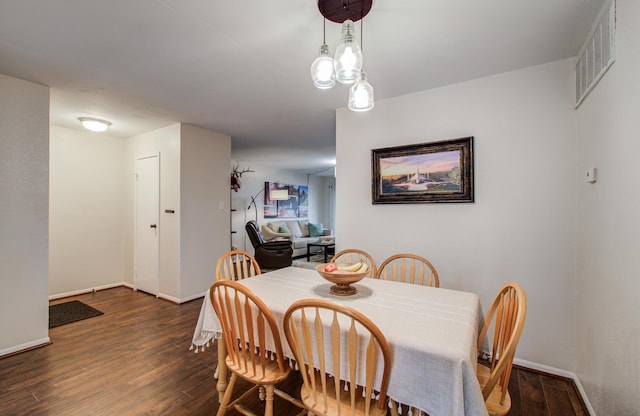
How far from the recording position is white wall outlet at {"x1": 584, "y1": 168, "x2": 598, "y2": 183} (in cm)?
170

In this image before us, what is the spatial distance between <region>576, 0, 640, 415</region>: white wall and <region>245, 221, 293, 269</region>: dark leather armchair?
4505mm

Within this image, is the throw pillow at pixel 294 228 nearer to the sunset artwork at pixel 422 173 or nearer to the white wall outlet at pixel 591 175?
the sunset artwork at pixel 422 173

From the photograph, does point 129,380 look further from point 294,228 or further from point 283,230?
point 294,228

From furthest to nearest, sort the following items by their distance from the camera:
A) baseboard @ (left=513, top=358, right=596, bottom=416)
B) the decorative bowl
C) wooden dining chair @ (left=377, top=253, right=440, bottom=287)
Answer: wooden dining chair @ (left=377, top=253, right=440, bottom=287)
baseboard @ (left=513, top=358, right=596, bottom=416)
the decorative bowl

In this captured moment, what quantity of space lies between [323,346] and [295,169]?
Result: 7076 millimetres

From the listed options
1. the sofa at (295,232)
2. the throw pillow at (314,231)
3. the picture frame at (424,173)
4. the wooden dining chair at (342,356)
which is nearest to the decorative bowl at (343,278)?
the wooden dining chair at (342,356)

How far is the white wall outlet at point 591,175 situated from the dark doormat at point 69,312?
4735 millimetres

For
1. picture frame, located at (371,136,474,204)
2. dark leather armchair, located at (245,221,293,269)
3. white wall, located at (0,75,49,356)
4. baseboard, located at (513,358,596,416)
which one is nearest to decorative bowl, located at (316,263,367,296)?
picture frame, located at (371,136,474,204)

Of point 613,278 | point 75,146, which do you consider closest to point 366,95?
point 613,278

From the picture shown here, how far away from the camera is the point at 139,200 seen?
14.0ft

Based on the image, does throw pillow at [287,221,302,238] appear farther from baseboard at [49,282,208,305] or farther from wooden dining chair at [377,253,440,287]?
wooden dining chair at [377,253,440,287]

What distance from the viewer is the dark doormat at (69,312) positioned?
311 centimetres

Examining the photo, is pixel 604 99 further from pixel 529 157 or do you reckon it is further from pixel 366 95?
pixel 366 95

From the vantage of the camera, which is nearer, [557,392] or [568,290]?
[557,392]
